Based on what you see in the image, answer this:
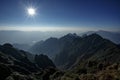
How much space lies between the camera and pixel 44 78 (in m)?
117

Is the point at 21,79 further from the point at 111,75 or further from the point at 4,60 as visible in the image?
the point at 4,60

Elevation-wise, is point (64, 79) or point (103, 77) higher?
point (103, 77)

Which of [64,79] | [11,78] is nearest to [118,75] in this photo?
[64,79]

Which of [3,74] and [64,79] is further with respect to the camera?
[3,74]

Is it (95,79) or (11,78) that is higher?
(95,79)

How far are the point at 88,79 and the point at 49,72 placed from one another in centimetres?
8479

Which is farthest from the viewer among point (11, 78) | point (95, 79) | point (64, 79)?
point (11, 78)

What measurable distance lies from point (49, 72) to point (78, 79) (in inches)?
3014

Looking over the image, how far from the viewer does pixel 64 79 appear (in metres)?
57.1

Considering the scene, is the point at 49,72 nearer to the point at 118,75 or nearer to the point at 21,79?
the point at 21,79

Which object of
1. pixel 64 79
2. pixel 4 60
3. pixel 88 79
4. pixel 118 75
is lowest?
pixel 4 60

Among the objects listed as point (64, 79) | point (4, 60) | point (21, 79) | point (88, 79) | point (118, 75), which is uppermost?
point (118, 75)

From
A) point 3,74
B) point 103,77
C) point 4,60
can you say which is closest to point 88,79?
point 103,77

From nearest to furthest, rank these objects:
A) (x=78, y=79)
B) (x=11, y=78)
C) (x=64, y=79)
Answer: (x=78, y=79), (x=64, y=79), (x=11, y=78)
